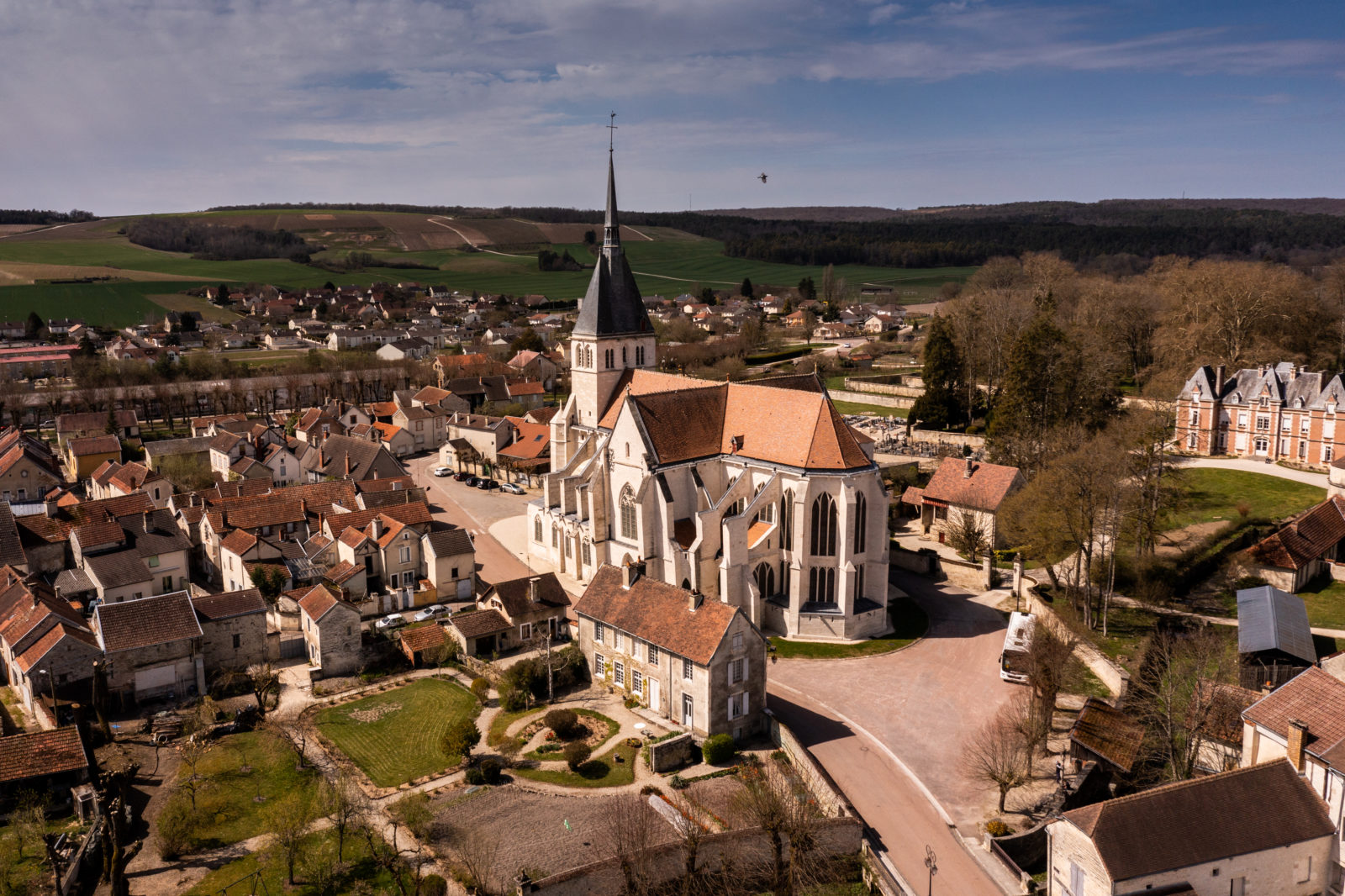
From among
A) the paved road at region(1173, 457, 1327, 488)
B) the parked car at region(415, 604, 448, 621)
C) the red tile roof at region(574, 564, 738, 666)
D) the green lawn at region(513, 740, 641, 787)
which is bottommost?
the green lawn at region(513, 740, 641, 787)

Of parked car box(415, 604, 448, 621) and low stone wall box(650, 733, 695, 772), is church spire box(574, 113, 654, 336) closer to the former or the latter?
parked car box(415, 604, 448, 621)

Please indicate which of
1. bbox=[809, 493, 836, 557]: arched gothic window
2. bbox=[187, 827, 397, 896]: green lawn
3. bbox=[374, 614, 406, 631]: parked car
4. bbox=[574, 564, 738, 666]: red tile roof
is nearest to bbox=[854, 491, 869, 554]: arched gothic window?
bbox=[809, 493, 836, 557]: arched gothic window

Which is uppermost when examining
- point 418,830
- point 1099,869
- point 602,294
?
point 602,294

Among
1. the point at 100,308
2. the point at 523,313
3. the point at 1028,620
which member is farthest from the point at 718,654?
the point at 100,308

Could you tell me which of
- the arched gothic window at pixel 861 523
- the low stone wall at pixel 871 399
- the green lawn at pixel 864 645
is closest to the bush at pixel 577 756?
the green lawn at pixel 864 645

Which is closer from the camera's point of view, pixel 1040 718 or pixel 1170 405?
pixel 1040 718

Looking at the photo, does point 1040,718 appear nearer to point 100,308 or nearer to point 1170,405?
point 1170,405

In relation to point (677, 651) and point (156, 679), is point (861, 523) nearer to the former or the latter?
point (677, 651)
